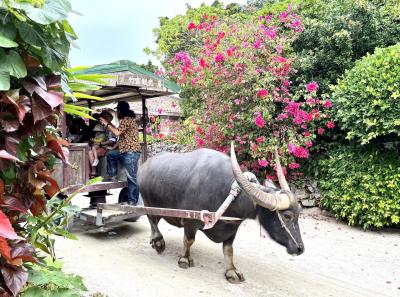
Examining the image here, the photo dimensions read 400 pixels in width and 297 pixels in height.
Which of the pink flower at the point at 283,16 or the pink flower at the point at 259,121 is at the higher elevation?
the pink flower at the point at 283,16

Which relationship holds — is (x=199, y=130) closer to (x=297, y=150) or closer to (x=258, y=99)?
(x=258, y=99)

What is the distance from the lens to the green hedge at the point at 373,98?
559cm

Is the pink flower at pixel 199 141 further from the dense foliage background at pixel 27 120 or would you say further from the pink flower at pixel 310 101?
the dense foliage background at pixel 27 120

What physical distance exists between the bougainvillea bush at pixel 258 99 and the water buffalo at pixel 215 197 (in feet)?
8.32

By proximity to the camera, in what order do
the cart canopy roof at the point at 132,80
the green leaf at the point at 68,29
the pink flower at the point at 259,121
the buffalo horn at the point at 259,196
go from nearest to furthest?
the green leaf at the point at 68,29 < the buffalo horn at the point at 259,196 < the cart canopy roof at the point at 132,80 < the pink flower at the point at 259,121

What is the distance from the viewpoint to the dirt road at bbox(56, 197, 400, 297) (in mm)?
3814

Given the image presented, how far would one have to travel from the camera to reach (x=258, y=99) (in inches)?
272

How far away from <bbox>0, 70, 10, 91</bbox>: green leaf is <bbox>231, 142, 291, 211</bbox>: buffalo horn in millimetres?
2388

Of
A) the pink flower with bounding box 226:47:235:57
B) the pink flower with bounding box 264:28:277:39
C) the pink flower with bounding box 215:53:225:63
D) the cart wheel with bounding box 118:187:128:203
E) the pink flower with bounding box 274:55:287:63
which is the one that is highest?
the pink flower with bounding box 264:28:277:39

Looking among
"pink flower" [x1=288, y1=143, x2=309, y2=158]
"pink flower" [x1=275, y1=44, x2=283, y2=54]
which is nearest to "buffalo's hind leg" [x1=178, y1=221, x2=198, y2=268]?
"pink flower" [x1=288, y1=143, x2=309, y2=158]

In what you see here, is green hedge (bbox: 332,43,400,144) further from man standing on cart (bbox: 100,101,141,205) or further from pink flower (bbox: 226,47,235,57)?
man standing on cart (bbox: 100,101,141,205)

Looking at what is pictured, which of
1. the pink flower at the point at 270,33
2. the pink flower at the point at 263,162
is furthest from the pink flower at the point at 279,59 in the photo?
the pink flower at the point at 263,162

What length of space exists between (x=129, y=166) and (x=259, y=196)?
113 inches

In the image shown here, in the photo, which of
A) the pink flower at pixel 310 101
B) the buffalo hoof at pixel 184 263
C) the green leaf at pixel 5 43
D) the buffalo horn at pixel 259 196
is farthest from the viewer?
the pink flower at pixel 310 101
